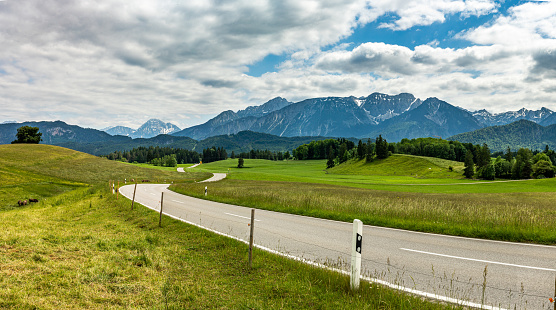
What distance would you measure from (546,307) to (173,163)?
160941 mm

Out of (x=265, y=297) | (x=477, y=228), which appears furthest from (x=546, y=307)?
(x=477, y=228)

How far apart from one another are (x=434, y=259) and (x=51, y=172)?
73.2 metres

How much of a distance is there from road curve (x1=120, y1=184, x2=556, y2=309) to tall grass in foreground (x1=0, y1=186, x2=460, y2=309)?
128 cm

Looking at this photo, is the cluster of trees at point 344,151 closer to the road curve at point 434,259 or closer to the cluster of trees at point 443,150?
the cluster of trees at point 443,150

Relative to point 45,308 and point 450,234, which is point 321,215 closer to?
point 450,234

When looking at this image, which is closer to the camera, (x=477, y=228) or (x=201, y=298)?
(x=201, y=298)

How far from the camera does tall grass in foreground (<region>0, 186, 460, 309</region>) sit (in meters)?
5.25

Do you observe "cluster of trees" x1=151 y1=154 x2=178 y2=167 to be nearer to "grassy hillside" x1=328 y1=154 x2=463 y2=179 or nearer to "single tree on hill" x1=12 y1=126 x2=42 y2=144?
"single tree on hill" x1=12 y1=126 x2=42 y2=144

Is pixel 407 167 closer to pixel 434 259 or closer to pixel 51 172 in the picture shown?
pixel 434 259

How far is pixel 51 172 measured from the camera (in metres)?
59.2

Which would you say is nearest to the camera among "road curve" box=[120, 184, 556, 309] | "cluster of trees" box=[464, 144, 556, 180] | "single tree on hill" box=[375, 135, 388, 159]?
"road curve" box=[120, 184, 556, 309]

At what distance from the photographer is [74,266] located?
7051 mm

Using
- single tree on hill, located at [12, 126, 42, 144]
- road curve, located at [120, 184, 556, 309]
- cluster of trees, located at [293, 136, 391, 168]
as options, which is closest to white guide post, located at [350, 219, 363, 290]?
road curve, located at [120, 184, 556, 309]

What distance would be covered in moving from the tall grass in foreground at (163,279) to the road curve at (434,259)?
4.19 ft
